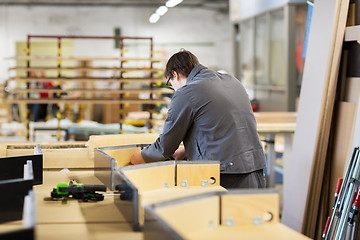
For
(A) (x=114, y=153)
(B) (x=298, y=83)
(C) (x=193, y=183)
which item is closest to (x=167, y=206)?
(C) (x=193, y=183)

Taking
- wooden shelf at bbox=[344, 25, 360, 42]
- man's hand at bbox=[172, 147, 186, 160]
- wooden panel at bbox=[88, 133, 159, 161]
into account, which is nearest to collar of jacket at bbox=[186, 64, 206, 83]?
man's hand at bbox=[172, 147, 186, 160]

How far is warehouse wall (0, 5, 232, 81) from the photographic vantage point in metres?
16.1

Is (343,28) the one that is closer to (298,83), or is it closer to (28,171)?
(28,171)

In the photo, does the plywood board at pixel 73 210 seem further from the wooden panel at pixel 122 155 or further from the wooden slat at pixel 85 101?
the wooden slat at pixel 85 101

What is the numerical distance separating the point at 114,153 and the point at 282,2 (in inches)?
262

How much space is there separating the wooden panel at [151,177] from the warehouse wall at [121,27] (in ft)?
44.8

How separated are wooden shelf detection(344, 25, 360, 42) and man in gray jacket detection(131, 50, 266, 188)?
47.2 inches

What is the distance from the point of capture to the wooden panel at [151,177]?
2.54 m

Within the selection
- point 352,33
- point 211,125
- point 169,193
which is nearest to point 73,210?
point 169,193

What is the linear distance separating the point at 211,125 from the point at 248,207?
4.06 feet

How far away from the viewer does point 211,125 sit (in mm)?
3215

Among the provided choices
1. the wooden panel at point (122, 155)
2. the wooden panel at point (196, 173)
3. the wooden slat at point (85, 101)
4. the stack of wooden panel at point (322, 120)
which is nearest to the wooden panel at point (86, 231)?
the wooden panel at point (196, 173)

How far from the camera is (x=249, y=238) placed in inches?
74.1

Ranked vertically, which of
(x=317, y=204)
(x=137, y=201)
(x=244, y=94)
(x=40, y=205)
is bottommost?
(x=317, y=204)
